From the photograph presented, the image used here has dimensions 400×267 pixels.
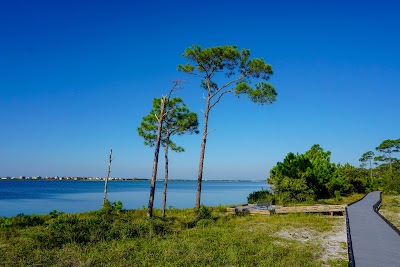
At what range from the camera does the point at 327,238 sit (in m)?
13.8

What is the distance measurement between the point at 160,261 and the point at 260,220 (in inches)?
456

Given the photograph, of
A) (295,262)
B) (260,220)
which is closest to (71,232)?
(295,262)

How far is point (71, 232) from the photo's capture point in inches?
468

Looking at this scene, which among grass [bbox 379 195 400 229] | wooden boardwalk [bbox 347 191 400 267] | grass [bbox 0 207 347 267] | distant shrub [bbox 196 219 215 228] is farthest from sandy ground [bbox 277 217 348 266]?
grass [bbox 379 195 400 229]

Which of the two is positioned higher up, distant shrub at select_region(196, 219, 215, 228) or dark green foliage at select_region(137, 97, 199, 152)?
dark green foliage at select_region(137, 97, 199, 152)

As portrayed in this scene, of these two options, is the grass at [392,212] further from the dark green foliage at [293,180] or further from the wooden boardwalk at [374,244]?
the dark green foliage at [293,180]

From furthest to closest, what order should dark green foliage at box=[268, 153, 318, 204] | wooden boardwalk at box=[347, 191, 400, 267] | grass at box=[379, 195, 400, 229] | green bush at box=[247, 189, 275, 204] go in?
1. green bush at box=[247, 189, 275, 204]
2. dark green foliage at box=[268, 153, 318, 204]
3. grass at box=[379, 195, 400, 229]
4. wooden boardwalk at box=[347, 191, 400, 267]

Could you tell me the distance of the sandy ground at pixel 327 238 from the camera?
1054cm

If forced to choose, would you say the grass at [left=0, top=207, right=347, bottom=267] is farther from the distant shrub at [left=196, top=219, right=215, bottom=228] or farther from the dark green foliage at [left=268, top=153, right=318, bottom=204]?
the dark green foliage at [left=268, top=153, right=318, bottom=204]

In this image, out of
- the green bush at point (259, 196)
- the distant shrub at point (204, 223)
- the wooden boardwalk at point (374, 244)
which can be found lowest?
the distant shrub at point (204, 223)

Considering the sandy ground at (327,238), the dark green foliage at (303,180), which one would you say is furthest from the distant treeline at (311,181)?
the sandy ground at (327,238)

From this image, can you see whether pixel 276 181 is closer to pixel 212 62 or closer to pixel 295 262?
pixel 212 62

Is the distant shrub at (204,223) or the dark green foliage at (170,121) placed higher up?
the dark green foliage at (170,121)

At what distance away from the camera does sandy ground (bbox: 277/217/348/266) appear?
10.5 m
